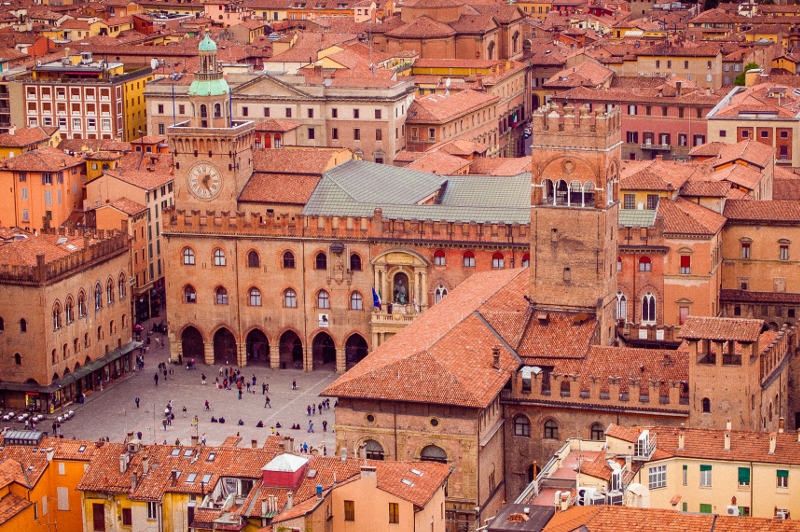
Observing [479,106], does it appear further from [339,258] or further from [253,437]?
[253,437]

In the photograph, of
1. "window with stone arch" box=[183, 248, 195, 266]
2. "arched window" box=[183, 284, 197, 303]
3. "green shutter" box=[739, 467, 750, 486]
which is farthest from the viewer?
"arched window" box=[183, 284, 197, 303]

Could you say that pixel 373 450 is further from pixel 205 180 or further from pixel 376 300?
pixel 205 180

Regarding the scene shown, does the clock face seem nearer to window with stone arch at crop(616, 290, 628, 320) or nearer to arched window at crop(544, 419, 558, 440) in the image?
window with stone arch at crop(616, 290, 628, 320)

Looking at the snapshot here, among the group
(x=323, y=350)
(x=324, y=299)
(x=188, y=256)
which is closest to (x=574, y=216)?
(x=324, y=299)

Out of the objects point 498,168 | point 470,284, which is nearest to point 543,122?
point 470,284

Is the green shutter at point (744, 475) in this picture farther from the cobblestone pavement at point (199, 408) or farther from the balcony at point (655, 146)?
the balcony at point (655, 146)

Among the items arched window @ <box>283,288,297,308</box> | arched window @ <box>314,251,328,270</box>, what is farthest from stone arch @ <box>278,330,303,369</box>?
arched window @ <box>314,251,328,270</box>

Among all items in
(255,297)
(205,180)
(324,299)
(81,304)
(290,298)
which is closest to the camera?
(81,304)
